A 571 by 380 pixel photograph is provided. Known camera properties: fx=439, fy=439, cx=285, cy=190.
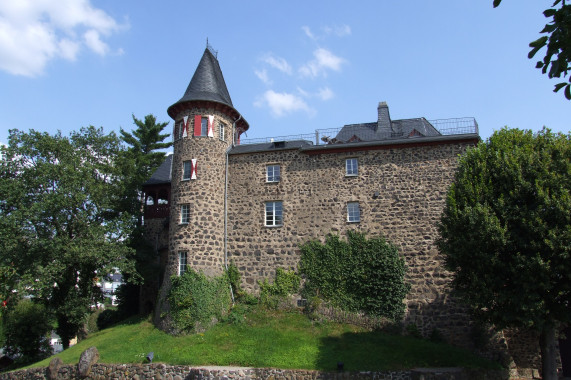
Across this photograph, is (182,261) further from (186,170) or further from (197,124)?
(197,124)

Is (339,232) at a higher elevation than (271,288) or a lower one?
higher

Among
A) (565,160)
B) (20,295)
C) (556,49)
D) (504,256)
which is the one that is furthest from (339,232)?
(556,49)

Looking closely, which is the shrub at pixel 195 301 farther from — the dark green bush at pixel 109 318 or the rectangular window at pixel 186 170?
the dark green bush at pixel 109 318

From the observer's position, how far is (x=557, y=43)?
5.41m

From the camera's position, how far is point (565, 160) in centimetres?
1639

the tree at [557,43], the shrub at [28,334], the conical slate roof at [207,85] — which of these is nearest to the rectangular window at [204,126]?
the conical slate roof at [207,85]

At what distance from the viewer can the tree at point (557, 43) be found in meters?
5.26

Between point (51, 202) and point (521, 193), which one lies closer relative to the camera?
point (521, 193)

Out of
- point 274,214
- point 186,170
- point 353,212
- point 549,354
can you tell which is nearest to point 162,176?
point 186,170

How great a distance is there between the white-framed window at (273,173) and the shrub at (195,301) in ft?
21.5

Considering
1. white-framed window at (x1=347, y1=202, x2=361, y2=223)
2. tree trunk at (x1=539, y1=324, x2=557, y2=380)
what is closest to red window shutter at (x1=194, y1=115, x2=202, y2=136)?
white-framed window at (x1=347, y1=202, x2=361, y2=223)

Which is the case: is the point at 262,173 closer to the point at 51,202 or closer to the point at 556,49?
the point at 51,202

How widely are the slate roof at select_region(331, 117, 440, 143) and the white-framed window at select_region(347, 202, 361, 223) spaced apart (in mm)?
4169

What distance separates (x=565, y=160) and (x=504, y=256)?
4256 millimetres
